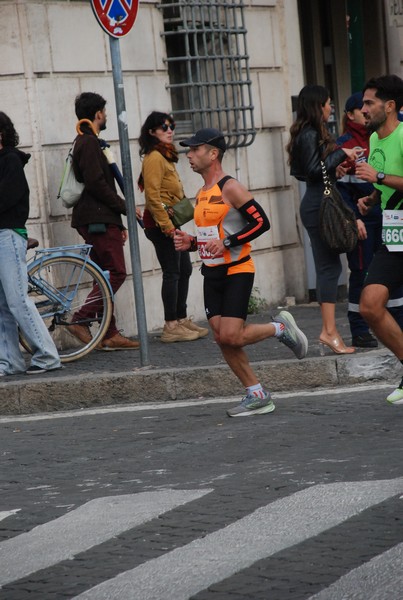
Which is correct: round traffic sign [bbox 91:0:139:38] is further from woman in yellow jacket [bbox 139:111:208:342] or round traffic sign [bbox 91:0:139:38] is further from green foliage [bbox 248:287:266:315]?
green foliage [bbox 248:287:266:315]

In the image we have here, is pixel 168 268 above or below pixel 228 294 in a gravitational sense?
below

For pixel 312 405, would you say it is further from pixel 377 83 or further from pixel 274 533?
pixel 274 533

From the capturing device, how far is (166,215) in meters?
11.3

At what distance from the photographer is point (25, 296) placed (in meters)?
10.1

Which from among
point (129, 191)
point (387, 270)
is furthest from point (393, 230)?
point (129, 191)

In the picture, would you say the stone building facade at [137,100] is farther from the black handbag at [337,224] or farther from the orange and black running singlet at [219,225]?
the orange and black running singlet at [219,225]

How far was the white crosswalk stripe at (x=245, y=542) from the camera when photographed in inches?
202

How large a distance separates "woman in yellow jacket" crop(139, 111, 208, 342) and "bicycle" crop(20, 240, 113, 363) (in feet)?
2.23

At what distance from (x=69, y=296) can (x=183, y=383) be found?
5.41 feet

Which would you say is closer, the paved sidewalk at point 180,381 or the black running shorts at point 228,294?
the black running shorts at point 228,294

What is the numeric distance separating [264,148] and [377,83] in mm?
5870

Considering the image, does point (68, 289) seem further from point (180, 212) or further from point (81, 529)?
point (81, 529)

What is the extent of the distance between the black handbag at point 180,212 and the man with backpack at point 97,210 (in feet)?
1.35

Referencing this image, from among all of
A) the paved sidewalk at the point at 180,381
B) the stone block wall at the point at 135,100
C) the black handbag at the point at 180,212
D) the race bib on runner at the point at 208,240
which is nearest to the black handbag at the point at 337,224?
the paved sidewalk at the point at 180,381
